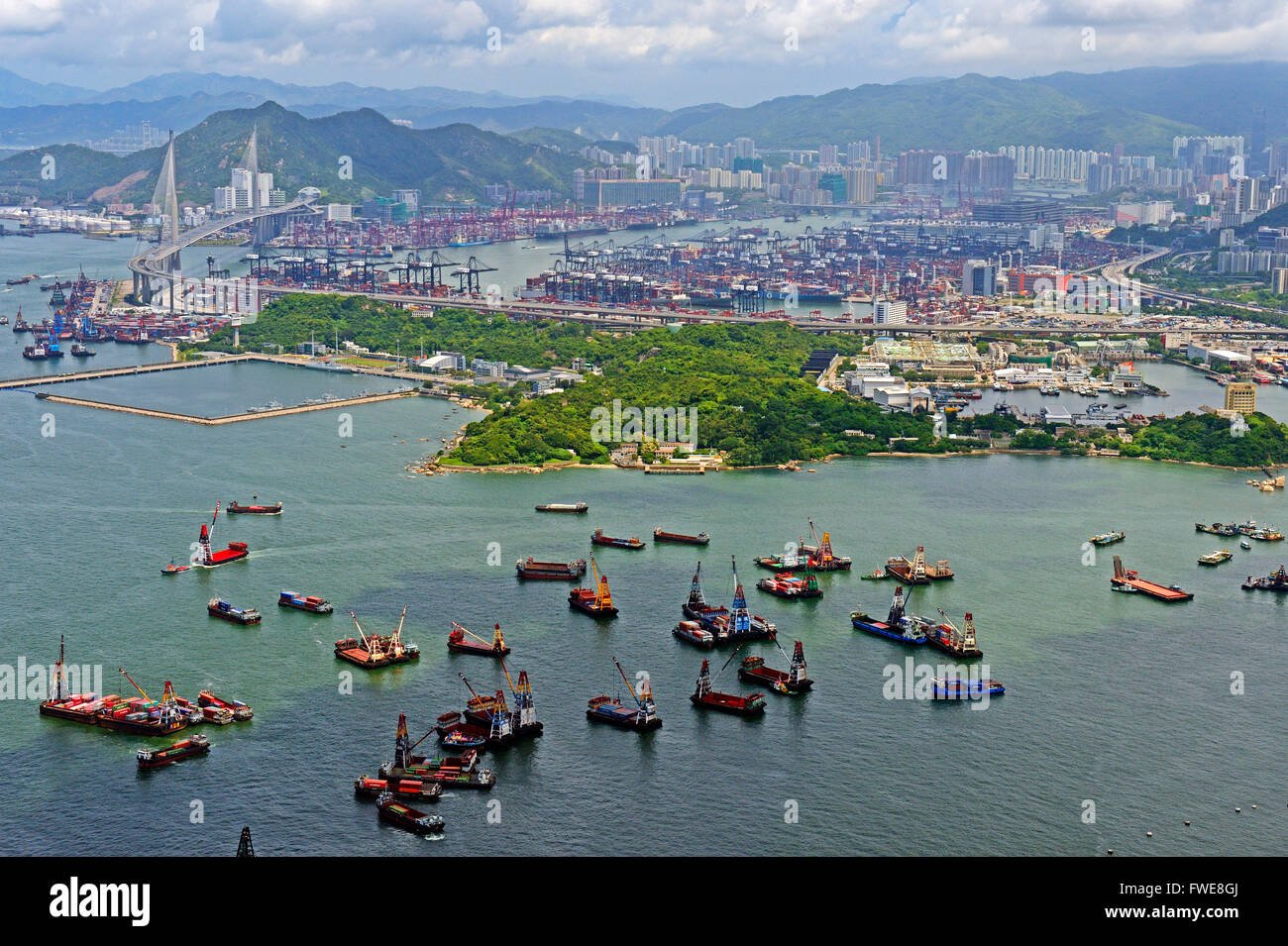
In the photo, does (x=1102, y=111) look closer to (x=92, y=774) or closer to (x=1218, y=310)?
(x=1218, y=310)

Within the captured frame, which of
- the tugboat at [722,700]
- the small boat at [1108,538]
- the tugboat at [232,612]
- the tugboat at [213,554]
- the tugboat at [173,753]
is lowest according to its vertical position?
the tugboat at [173,753]

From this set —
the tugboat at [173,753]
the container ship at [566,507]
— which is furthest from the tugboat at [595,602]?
the tugboat at [173,753]

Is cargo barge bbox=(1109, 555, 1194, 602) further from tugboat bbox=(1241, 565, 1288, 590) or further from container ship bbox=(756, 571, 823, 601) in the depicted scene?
container ship bbox=(756, 571, 823, 601)

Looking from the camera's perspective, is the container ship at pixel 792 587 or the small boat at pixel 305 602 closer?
the small boat at pixel 305 602

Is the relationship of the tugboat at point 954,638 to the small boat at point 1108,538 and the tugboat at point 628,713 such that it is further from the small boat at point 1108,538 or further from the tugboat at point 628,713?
the small boat at point 1108,538

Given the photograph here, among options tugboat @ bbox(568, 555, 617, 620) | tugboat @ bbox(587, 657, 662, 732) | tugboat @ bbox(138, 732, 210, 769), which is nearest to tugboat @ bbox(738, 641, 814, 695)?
tugboat @ bbox(587, 657, 662, 732)

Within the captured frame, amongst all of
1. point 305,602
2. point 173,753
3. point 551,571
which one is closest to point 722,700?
point 551,571

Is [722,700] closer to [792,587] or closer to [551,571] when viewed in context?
[792,587]
